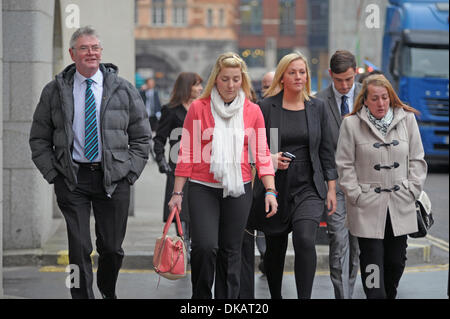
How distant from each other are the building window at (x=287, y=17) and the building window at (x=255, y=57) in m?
3.78

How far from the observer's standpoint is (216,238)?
20.0 ft

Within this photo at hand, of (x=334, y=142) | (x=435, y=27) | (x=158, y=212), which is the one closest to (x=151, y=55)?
(x=435, y=27)

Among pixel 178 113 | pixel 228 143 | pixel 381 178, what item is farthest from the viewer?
pixel 178 113

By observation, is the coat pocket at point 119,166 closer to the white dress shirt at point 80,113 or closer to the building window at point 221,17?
the white dress shirt at point 80,113

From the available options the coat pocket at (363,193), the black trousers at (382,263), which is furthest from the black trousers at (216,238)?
the black trousers at (382,263)

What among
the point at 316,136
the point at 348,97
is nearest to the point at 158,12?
the point at 348,97

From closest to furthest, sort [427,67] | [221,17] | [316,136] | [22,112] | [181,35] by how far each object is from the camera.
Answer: [316,136], [22,112], [427,67], [181,35], [221,17]

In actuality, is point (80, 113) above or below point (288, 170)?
above

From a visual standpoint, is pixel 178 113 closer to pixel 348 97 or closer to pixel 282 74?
pixel 348 97

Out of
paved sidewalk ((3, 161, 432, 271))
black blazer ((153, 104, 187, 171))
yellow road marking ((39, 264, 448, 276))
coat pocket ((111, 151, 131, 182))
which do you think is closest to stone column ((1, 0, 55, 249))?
paved sidewalk ((3, 161, 432, 271))

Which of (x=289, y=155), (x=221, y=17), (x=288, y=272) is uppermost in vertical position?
(x=221, y=17)

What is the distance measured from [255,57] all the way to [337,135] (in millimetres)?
79000

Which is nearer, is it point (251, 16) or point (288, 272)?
point (288, 272)

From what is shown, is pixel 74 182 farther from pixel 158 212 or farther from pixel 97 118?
pixel 158 212
